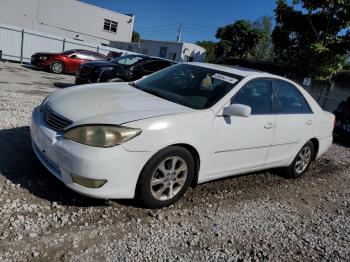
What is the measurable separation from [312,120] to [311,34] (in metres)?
11.9

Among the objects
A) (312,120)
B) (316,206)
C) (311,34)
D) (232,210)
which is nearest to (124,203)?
(232,210)

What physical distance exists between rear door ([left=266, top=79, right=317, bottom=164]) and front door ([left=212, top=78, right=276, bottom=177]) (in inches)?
6.2

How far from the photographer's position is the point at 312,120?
17.7ft

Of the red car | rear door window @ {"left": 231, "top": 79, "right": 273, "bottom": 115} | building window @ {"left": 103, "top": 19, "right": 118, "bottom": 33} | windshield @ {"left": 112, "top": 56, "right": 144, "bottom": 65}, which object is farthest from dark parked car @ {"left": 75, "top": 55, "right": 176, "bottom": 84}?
building window @ {"left": 103, "top": 19, "right": 118, "bottom": 33}

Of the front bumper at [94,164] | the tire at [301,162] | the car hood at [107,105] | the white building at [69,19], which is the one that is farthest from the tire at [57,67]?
the white building at [69,19]

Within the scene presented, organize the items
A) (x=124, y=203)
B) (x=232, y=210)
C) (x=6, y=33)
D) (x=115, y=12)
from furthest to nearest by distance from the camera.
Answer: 1. (x=115, y=12)
2. (x=6, y=33)
3. (x=232, y=210)
4. (x=124, y=203)

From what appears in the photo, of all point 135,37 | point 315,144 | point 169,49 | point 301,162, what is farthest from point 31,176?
point 135,37

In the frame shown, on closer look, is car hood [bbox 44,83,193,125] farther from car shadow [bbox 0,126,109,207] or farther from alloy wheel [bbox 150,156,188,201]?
car shadow [bbox 0,126,109,207]

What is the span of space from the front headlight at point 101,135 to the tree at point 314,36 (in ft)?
43.8

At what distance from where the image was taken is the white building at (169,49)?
38625 mm

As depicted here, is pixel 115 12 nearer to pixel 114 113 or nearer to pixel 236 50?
pixel 236 50

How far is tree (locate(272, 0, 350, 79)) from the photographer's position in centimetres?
1454

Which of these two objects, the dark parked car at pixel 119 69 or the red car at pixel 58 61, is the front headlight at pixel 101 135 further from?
the red car at pixel 58 61

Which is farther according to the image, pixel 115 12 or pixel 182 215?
pixel 115 12
